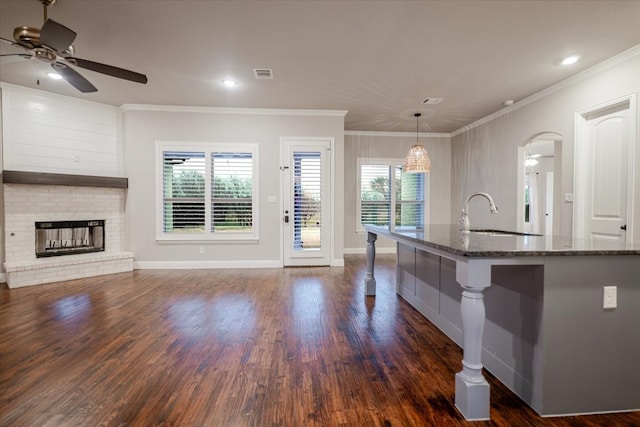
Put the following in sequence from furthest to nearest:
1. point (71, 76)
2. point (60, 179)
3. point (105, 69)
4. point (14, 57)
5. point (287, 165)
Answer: point (287, 165), point (60, 179), point (71, 76), point (105, 69), point (14, 57)

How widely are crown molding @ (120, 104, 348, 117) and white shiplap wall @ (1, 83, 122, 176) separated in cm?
46

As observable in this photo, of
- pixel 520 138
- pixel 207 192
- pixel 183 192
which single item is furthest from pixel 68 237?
pixel 520 138

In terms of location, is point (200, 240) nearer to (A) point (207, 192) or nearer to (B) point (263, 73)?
(A) point (207, 192)

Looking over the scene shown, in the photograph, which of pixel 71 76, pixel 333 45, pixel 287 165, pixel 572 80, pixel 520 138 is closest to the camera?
pixel 71 76

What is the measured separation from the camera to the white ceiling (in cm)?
262

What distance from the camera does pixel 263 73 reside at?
3885 mm

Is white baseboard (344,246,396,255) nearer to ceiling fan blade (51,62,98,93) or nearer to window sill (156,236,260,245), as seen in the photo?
window sill (156,236,260,245)

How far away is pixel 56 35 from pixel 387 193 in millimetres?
6084

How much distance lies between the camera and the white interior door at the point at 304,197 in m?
5.42

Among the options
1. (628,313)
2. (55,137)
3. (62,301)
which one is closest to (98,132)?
(55,137)

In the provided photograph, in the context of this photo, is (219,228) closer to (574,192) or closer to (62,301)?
(62,301)

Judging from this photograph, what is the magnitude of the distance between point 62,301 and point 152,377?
7.91 ft

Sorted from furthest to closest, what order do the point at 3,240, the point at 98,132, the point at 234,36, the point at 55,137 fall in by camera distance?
1. the point at 98,132
2. the point at 55,137
3. the point at 3,240
4. the point at 234,36

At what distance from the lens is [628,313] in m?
1.63
